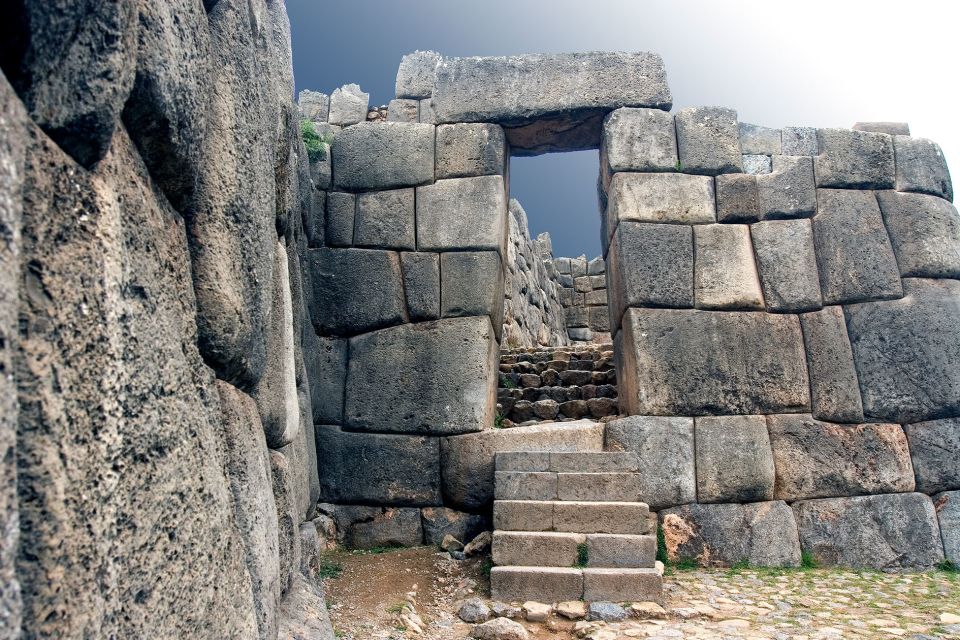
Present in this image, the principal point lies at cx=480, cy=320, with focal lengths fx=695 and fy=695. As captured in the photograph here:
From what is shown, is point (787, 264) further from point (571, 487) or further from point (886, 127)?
point (571, 487)

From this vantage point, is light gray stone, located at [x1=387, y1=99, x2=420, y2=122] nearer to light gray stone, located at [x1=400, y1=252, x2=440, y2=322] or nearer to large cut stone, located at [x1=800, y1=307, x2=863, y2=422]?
light gray stone, located at [x1=400, y1=252, x2=440, y2=322]

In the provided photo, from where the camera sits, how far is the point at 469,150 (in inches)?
231

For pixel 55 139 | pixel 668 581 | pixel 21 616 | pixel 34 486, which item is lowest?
pixel 668 581

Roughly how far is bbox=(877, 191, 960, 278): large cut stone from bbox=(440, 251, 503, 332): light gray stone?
3243 millimetres

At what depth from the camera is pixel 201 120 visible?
5.78ft

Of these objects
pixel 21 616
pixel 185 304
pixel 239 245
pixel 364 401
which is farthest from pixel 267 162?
pixel 364 401

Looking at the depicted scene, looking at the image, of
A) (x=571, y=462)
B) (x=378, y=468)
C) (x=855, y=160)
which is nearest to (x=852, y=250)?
(x=855, y=160)

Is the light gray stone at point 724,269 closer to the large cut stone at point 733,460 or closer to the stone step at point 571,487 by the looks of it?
the large cut stone at point 733,460

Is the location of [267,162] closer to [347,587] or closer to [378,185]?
[347,587]

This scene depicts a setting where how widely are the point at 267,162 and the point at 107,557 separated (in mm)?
1655

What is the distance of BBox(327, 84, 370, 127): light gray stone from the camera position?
267 inches

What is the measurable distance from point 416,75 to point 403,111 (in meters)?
0.41

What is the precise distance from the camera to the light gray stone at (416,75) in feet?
22.2

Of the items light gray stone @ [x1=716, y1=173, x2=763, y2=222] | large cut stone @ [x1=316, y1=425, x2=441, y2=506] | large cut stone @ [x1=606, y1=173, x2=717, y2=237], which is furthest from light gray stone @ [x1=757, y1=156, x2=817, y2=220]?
large cut stone @ [x1=316, y1=425, x2=441, y2=506]
